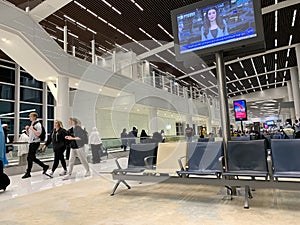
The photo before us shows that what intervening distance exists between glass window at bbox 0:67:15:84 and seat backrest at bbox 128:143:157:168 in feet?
30.4

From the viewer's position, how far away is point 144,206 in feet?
9.50

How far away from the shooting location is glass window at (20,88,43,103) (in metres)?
11.7

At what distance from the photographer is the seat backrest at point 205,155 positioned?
334cm

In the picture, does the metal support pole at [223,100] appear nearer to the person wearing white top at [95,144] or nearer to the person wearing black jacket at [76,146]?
the person wearing black jacket at [76,146]

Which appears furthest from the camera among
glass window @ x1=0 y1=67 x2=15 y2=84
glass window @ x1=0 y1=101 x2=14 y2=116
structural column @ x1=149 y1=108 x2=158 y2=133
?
structural column @ x1=149 y1=108 x2=158 y2=133

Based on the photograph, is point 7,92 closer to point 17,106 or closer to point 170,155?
point 17,106

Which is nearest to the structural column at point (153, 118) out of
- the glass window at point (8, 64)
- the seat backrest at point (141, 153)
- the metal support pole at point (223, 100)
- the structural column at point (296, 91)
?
the glass window at point (8, 64)

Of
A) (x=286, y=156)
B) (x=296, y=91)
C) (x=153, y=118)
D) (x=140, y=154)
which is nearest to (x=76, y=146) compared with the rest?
(x=140, y=154)

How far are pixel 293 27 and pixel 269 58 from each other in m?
4.86

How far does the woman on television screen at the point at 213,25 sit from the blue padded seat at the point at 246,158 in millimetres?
1554

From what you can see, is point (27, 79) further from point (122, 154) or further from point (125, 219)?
point (125, 219)

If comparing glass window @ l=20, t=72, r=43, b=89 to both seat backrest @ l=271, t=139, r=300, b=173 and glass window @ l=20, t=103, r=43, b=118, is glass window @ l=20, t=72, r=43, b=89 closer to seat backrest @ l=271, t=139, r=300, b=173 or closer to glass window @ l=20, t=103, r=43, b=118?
glass window @ l=20, t=103, r=43, b=118

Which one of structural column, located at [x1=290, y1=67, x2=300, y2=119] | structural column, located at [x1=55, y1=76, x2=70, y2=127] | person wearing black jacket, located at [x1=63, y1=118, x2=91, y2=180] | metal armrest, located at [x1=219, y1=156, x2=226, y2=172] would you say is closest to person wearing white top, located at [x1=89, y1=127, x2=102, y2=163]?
structural column, located at [x1=55, y1=76, x2=70, y2=127]

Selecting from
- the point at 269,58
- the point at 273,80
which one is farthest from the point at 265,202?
the point at 273,80
